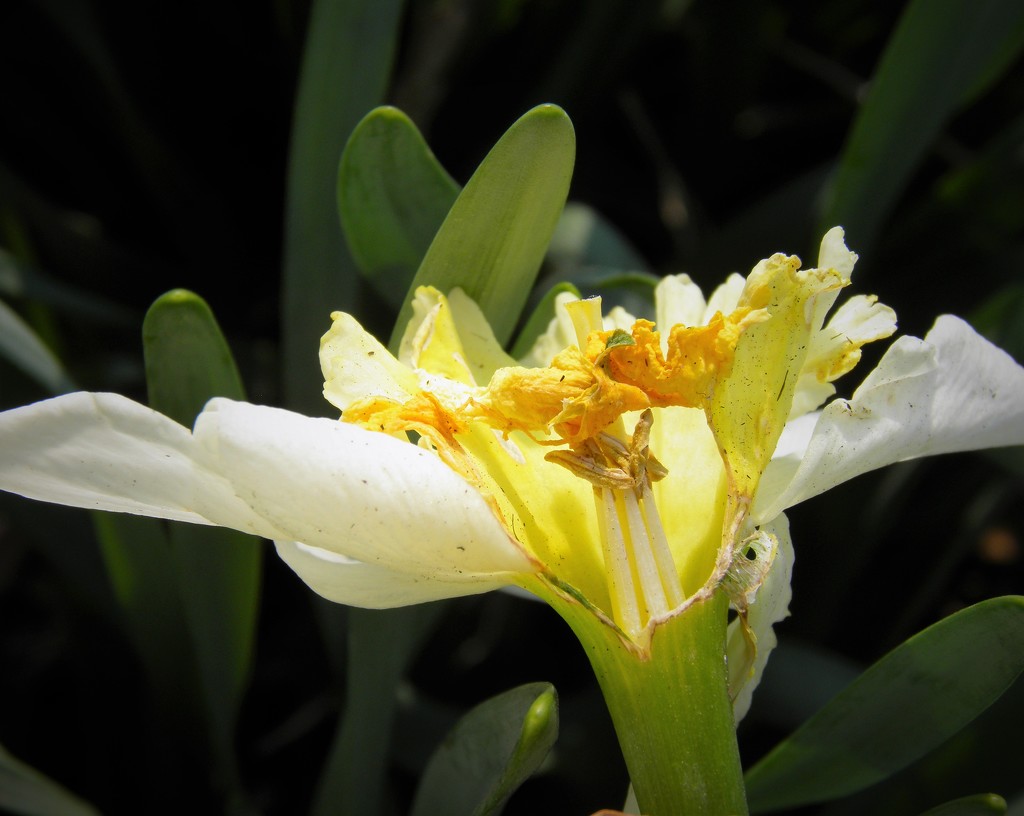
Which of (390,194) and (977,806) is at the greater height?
(390,194)

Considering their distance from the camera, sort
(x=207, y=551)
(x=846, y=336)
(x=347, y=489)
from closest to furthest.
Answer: (x=347, y=489)
(x=846, y=336)
(x=207, y=551)

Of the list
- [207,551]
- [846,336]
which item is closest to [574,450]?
[846,336]

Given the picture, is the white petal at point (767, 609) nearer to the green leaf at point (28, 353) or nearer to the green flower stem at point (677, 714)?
the green flower stem at point (677, 714)

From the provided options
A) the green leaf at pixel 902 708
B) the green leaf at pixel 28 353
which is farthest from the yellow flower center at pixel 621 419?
the green leaf at pixel 28 353

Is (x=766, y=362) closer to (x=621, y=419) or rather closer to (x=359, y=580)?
(x=621, y=419)

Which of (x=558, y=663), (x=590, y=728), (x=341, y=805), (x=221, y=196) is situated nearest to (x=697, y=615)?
(x=341, y=805)

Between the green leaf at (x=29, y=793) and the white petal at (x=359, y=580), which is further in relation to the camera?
the green leaf at (x=29, y=793)

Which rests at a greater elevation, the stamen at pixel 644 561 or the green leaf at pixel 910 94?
the green leaf at pixel 910 94
